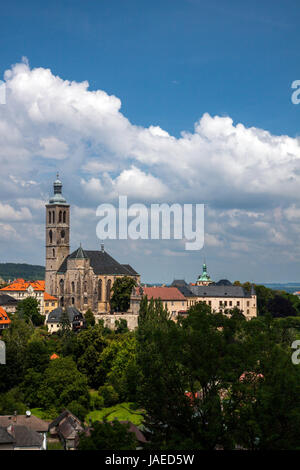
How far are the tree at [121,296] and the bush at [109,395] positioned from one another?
39.2 meters

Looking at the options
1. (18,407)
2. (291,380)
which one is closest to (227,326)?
(291,380)

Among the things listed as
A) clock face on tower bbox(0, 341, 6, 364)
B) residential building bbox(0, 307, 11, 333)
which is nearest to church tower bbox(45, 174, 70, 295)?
residential building bbox(0, 307, 11, 333)

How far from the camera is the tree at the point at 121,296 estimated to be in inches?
3986

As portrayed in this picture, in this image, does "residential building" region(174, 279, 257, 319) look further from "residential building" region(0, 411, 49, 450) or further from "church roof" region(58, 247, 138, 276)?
"residential building" region(0, 411, 49, 450)

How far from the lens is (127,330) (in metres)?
91.9

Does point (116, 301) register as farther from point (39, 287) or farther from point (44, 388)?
point (44, 388)

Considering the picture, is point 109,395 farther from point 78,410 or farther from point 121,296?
point 121,296

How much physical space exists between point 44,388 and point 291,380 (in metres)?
38.6

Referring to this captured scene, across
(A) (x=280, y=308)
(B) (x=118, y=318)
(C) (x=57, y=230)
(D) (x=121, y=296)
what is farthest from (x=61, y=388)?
(A) (x=280, y=308)

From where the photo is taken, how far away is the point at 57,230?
116875 mm

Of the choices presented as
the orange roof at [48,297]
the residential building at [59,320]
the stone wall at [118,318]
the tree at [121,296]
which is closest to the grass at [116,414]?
the residential building at [59,320]

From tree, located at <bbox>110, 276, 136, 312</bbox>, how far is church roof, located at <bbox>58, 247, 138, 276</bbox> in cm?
577

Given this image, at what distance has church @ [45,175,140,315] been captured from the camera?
340 ft

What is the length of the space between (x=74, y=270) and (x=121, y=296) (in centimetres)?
1025
